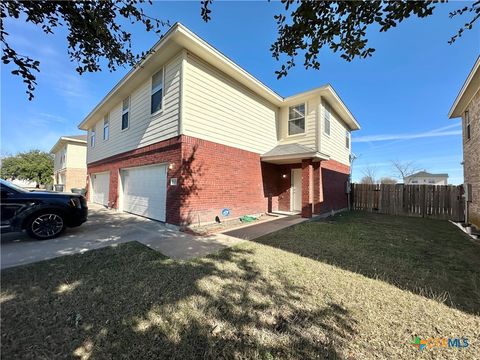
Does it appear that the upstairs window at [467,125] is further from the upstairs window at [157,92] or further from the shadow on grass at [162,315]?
the upstairs window at [157,92]

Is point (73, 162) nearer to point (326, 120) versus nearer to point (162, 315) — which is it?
point (326, 120)

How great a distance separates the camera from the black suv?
16.5 ft

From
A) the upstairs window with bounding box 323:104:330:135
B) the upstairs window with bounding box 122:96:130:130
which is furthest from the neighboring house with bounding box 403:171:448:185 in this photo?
the upstairs window with bounding box 122:96:130:130

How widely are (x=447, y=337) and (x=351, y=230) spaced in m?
5.44

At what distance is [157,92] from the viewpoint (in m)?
8.23

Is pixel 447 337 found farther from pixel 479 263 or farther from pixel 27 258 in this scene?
pixel 27 258

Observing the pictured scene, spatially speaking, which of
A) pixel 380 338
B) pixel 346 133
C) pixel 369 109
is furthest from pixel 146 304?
pixel 369 109

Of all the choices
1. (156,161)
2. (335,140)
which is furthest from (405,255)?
(335,140)

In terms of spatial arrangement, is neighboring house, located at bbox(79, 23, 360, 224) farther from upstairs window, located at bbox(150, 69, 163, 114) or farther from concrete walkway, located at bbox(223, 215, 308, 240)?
concrete walkway, located at bbox(223, 215, 308, 240)

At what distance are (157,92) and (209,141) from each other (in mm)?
3066

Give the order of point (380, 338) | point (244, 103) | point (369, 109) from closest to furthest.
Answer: point (380, 338)
point (244, 103)
point (369, 109)

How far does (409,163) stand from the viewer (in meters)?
39.5

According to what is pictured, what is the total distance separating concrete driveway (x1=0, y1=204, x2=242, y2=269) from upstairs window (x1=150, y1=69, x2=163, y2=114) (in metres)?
4.72

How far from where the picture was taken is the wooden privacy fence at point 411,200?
35.1ft
